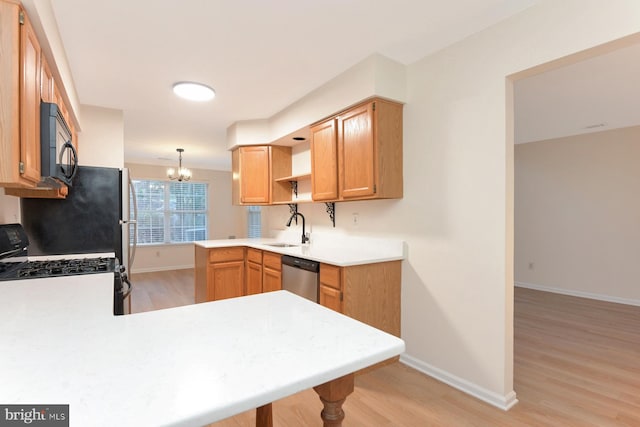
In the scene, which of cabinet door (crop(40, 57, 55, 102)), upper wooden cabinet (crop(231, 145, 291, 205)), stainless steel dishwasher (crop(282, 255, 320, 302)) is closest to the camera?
cabinet door (crop(40, 57, 55, 102))

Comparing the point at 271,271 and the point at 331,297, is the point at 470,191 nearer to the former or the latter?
the point at 331,297

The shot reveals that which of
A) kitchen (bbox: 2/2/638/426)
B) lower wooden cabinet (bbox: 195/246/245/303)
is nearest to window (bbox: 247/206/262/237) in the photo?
lower wooden cabinet (bbox: 195/246/245/303)

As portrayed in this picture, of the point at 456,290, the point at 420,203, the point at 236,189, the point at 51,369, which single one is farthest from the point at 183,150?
the point at 51,369

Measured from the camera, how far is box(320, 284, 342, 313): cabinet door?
2.37 m

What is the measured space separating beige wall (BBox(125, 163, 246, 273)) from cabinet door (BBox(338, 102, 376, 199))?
5.61 metres

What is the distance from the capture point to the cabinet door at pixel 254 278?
137 inches

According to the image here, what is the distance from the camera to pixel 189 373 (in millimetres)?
695

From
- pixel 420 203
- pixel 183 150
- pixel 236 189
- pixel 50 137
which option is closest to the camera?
pixel 50 137

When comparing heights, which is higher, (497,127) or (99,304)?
(497,127)

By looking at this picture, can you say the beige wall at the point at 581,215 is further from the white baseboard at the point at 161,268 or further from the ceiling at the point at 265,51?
the white baseboard at the point at 161,268

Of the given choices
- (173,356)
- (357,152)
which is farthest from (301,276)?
(173,356)

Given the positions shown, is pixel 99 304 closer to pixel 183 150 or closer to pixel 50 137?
pixel 50 137

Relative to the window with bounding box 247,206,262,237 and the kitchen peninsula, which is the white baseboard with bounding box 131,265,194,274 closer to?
the window with bounding box 247,206,262,237

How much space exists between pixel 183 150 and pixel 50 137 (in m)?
4.35
